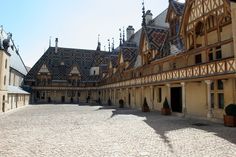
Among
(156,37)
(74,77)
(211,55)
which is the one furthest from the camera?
(74,77)

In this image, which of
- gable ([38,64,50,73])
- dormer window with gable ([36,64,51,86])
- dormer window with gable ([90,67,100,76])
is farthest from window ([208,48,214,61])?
gable ([38,64,50,73])

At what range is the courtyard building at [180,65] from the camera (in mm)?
16406

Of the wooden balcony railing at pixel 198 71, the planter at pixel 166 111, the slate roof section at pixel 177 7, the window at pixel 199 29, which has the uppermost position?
the slate roof section at pixel 177 7

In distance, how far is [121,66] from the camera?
40.8 m

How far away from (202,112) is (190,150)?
464 inches

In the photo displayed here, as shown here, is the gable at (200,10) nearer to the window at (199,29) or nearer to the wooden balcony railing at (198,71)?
the window at (199,29)

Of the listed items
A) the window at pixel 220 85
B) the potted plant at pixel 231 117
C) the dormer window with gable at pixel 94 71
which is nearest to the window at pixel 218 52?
the window at pixel 220 85

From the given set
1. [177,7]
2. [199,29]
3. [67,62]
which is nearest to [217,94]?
[199,29]

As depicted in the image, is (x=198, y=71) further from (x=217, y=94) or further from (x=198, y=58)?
(x=198, y=58)

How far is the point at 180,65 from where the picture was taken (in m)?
23.1

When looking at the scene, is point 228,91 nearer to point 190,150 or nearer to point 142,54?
point 190,150

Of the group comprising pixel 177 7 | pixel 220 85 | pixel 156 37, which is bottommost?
pixel 220 85

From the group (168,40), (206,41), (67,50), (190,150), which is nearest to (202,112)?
(206,41)

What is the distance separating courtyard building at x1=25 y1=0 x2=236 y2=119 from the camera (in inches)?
646
